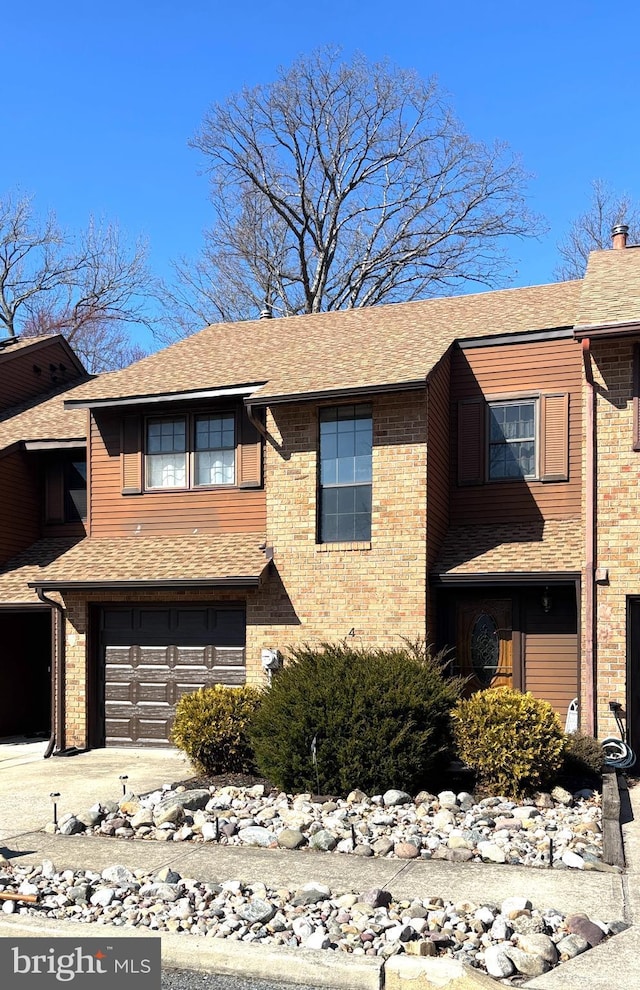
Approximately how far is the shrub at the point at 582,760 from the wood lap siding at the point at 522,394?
3.88 metres

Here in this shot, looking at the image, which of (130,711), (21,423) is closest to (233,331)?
(21,423)

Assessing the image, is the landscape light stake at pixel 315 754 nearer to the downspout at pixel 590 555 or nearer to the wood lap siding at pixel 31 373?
the downspout at pixel 590 555

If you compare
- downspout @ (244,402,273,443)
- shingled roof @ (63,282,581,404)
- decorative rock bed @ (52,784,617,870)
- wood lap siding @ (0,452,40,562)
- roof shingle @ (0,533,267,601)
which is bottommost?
decorative rock bed @ (52,784,617,870)

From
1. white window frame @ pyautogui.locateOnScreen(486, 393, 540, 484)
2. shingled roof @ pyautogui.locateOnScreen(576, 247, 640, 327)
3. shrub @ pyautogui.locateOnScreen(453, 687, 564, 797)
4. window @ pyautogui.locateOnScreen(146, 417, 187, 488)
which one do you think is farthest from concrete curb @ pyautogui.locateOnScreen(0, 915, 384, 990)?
window @ pyautogui.locateOnScreen(146, 417, 187, 488)

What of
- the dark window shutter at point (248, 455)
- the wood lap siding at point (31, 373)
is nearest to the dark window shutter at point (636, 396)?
the dark window shutter at point (248, 455)

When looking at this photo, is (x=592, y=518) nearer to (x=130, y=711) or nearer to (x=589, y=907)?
(x=589, y=907)

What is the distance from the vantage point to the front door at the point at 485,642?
13.9 meters

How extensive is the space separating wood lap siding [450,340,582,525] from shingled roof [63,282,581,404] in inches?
16.1

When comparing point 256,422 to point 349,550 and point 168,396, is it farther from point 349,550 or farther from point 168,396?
point 349,550

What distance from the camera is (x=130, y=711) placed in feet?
50.1

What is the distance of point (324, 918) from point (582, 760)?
208 inches

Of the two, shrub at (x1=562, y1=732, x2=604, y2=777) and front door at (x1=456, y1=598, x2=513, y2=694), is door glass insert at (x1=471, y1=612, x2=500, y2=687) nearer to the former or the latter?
front door at (x1=456, y1=598, x2=513, y2=694)

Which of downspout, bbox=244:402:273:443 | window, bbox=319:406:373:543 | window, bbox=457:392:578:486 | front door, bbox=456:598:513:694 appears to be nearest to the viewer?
front door, bbox=456:598:513:694

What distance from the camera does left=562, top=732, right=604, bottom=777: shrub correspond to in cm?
1103
